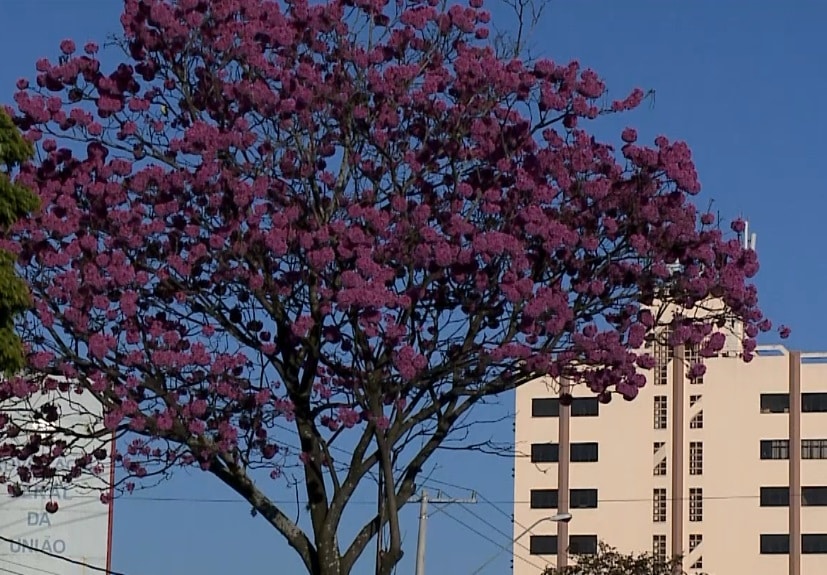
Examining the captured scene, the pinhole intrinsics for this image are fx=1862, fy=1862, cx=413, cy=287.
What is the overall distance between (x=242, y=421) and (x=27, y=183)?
279cm

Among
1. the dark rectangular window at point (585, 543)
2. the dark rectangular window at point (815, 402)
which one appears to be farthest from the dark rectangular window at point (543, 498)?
the dark rectangular window at point (815, 402)

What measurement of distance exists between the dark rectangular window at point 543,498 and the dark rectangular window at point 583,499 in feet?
2.90

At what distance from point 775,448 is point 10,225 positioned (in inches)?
2678

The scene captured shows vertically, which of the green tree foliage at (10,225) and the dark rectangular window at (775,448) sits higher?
the dark rectangular window at (775,448)

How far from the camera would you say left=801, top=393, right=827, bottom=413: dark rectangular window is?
260ft

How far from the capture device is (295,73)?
53.6ft

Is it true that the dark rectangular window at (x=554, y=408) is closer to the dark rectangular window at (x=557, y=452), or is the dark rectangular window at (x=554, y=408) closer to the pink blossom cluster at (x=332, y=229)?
the dark rectangular window at (x=557, y=452)

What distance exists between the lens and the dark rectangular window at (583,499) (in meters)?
82.6

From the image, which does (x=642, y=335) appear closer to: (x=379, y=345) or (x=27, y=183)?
(x=379, y=345)

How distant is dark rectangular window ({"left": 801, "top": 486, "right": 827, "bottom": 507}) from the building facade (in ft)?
0.23

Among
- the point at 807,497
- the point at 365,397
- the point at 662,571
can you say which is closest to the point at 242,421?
the point at 365,397

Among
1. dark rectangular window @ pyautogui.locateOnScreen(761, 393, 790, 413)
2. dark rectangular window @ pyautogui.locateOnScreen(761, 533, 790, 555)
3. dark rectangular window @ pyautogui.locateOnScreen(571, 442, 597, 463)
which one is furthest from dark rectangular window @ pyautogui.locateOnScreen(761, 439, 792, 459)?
dark rectangular window @ pyautogui.locateOnScreen(571, 442, 597, 463)

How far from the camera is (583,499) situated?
8281cm

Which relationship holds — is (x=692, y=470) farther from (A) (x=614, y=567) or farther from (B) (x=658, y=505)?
(A) (x=614, y=567)
